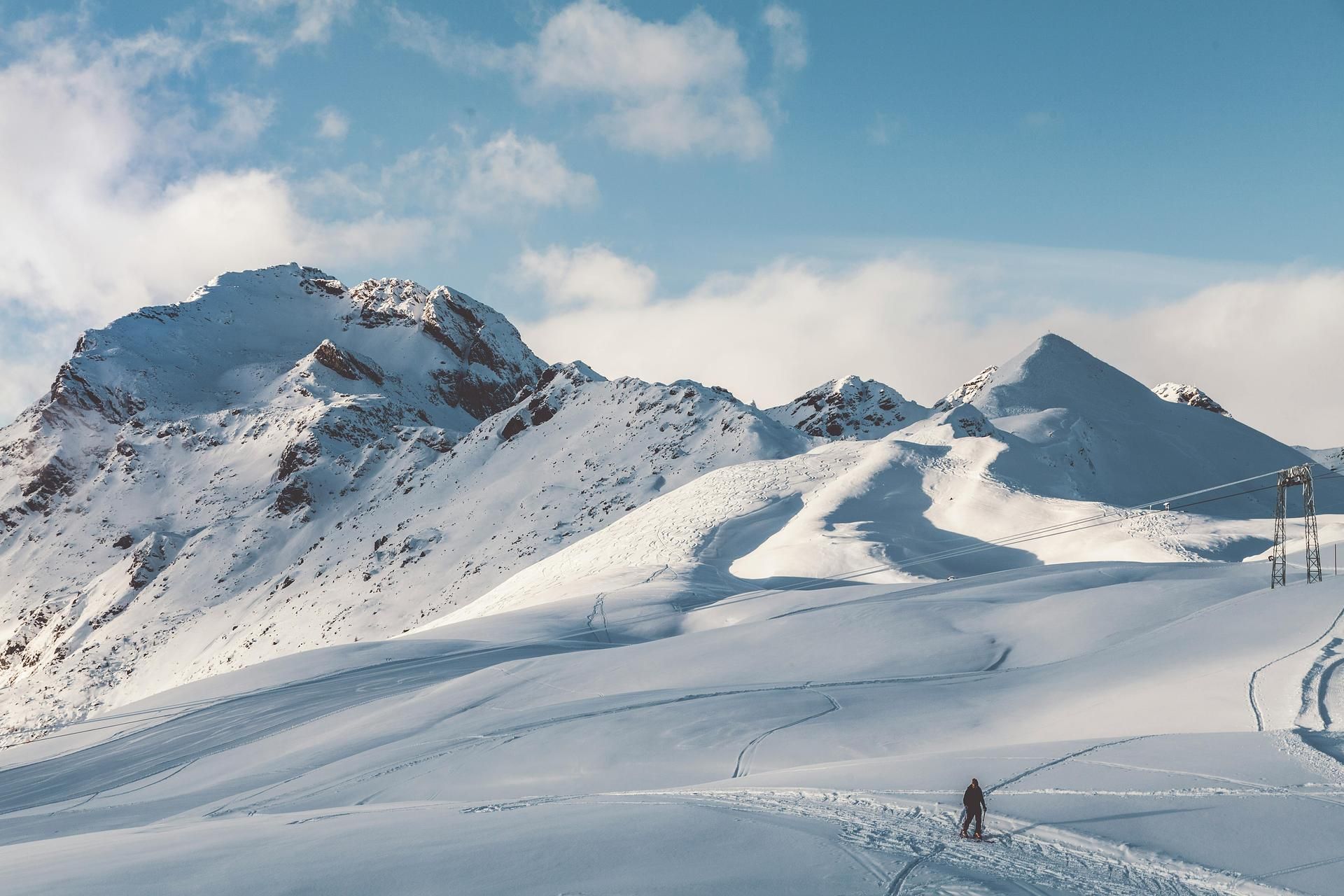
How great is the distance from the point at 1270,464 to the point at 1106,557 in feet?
161

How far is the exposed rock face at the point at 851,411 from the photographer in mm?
79688

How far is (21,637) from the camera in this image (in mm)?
75250

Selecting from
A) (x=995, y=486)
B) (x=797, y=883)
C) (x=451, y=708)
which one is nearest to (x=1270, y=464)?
(x=995, y=486)

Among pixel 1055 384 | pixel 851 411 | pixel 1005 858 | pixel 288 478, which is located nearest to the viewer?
pixel 1005 858

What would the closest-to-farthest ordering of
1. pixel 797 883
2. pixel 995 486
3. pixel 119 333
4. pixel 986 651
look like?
pixel 797 883, pixel 986 651, pixel 995 486, pixel 119 333

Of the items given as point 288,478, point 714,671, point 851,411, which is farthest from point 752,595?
point 288,478

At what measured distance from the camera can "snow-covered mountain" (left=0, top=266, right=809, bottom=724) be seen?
62500mm

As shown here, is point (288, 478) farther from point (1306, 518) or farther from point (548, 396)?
point (1306, 518)

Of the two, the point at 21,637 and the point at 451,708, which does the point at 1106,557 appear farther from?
the point at 21,637

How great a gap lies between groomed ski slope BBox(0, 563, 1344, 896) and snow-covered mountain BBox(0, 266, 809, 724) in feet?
105

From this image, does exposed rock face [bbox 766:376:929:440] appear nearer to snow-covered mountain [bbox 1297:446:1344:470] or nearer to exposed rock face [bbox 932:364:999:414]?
exposed rock face [bbox 932:364:999:414]

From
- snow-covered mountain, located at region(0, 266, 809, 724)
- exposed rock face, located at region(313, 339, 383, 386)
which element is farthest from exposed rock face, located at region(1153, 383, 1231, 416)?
exposed rock face, located at region(313, 339, 383, 386)

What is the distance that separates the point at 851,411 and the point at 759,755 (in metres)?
68.1

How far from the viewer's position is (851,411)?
82188 millimetres
